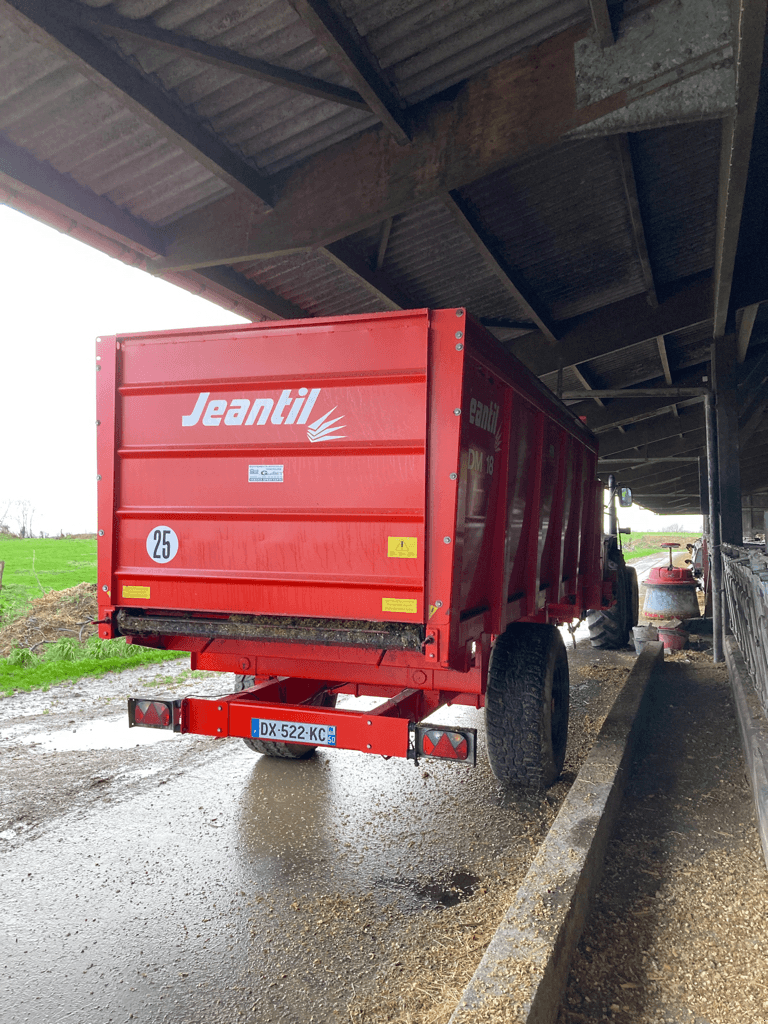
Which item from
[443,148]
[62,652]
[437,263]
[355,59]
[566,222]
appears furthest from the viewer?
[62,652]

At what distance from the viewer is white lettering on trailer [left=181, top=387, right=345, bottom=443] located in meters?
3.33

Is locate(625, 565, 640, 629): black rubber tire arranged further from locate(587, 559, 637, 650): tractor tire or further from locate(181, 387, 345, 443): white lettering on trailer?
locate(181, 387, 345, 443): white lettering on trailer

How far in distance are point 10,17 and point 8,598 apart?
10717 mm

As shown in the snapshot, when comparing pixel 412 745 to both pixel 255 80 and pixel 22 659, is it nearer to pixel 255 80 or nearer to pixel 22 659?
pixel 255 80

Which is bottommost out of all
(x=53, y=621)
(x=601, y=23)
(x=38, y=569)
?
(x=53, y=621)

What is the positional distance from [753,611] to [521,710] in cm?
203

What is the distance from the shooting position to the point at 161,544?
11.9 feet

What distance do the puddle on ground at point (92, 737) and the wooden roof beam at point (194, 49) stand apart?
427 centimetres

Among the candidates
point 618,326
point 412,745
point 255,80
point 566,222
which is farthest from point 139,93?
point 618,326

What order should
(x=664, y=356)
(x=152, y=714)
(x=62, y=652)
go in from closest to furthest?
(x=152, y=714) → (x=62, y=652) → (x=664, y=356)

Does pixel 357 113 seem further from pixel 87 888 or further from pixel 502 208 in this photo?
pixel 87 888

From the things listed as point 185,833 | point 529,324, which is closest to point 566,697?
point 185,833

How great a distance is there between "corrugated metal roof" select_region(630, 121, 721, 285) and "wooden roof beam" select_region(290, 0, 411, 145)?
221cm

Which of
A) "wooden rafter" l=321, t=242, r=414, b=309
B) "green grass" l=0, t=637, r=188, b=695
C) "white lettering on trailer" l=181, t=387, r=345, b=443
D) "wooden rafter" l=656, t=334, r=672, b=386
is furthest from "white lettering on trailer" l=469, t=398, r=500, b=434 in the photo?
"wooden rafter" l=656, t=334, r=672, b=386
